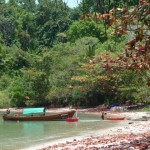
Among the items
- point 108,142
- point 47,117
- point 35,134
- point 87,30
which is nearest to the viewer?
point 108,142

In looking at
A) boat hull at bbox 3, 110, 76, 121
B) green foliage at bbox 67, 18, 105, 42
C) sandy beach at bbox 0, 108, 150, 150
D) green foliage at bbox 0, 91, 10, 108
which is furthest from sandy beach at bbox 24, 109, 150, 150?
green foliage at bbox 67, 18, 105, 42

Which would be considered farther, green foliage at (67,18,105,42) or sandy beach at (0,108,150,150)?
green foliage at (67,18,105,42)

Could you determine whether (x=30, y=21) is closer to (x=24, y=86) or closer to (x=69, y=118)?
(x=24, y=86)

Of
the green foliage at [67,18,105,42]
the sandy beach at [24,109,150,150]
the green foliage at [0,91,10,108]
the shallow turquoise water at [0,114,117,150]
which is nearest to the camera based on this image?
the sandy beach at [24,109,150,150]

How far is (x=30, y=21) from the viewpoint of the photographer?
240 feet

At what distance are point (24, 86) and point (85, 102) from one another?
8.77m

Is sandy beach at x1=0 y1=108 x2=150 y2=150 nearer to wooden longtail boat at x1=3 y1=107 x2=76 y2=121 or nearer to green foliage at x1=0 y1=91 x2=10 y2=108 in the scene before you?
wooden longtail boat at x1=3 y1=107 x2=76 y2=121

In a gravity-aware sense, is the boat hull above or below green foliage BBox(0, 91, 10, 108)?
below

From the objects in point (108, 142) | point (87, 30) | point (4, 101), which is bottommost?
point (108, 142)

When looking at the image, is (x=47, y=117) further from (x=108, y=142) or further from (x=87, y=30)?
(x=87, y=30)

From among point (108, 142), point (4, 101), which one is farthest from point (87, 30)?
point (108, 142)

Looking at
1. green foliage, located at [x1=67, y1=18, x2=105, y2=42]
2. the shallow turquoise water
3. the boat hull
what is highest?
green foliage, located at [x1=67, y1=18, x2=105, y2=42]

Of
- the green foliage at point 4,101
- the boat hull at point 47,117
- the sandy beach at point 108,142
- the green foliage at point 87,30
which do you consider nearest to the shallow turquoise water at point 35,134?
the boat hull at point 47,117

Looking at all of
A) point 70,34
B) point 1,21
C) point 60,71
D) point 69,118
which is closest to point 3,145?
point 69,118
